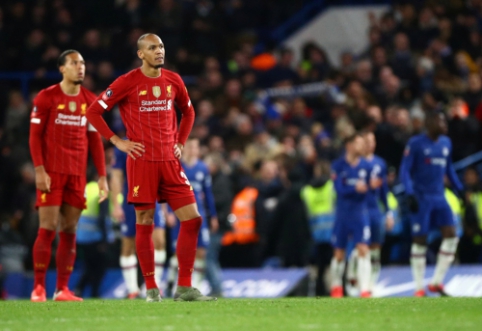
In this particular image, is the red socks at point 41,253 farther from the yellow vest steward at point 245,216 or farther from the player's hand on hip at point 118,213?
the yellow vest steward at point 245,216

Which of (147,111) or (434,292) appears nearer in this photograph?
(147,111)

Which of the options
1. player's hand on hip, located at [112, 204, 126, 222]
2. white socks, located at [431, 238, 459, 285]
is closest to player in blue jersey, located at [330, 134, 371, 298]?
white socks, located at [431, 238, 459, 285]

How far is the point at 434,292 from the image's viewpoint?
15.1 m

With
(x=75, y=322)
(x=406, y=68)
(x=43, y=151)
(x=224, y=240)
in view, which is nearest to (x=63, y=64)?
(x=43, y=151)

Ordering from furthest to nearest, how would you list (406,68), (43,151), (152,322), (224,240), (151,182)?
(406,68) → (224,240) → (43,151) → (151,182) → (152,322)

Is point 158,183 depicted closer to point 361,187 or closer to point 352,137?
point 361,187

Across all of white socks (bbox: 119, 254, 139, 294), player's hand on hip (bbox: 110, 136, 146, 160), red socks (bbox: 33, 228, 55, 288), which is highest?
player's hand on hip (bbox: 110, 136, 146, 160)

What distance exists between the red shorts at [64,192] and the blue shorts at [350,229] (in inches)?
190

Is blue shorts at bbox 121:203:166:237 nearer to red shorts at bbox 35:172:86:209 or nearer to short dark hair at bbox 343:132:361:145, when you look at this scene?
red shorts at bbox 35:172:86:209

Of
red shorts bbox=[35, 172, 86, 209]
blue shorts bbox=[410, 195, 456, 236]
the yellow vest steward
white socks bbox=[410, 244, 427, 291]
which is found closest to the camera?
red shorts bbox=[35, 172, 86, 209]

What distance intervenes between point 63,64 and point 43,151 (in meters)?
1.00

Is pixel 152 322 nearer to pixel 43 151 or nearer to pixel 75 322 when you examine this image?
pixel 75 322

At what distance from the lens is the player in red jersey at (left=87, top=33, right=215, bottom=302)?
34.4 ft

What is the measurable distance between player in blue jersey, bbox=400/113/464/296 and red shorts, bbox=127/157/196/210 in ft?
16.3
